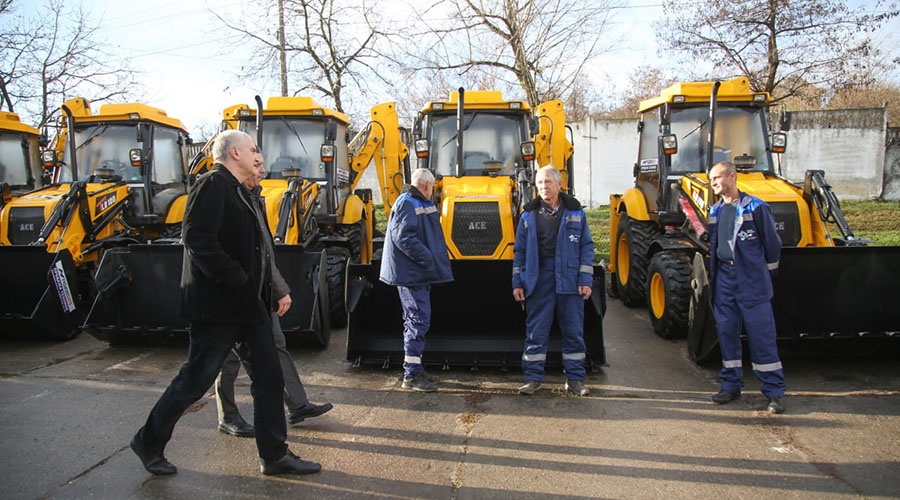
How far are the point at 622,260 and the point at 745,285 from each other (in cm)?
429

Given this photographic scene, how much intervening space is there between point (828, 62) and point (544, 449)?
17607mm

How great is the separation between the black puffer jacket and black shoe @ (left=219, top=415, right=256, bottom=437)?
113 cm

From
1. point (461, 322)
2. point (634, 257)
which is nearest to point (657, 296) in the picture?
point (634, 257)

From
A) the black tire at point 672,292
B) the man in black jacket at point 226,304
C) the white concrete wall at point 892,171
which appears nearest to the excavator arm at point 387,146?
the black tire at point 672,292

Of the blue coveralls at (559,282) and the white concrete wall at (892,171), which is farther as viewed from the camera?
the white concrete wall at (892,171)

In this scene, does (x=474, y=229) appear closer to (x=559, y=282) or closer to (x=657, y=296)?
(x=559, y=282)

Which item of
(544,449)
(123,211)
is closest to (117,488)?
(544,449)

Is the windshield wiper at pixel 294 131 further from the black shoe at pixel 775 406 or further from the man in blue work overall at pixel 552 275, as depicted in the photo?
the black shoe at pixel 775 406

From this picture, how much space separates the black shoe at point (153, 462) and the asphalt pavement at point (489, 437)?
45mm

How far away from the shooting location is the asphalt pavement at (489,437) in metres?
3.60

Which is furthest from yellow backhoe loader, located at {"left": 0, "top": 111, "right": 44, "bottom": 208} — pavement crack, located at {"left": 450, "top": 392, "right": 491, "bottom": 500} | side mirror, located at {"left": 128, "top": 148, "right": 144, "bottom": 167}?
pavement crack, located at {"left": 450, "top": 392, "right": 491, "bottom": 500}

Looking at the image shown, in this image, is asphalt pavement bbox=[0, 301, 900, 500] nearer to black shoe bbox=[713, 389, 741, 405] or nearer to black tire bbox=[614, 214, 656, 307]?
black shoe bbox=[713, 389, 741, 405]

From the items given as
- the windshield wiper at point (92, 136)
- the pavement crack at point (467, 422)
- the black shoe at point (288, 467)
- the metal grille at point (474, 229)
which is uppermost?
the windshield wiper at point (92, 136)

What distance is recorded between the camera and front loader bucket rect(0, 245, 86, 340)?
6746mm
